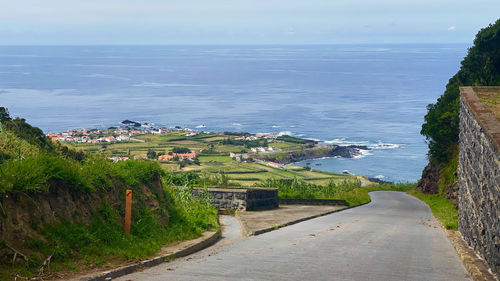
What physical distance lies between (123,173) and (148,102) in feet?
398

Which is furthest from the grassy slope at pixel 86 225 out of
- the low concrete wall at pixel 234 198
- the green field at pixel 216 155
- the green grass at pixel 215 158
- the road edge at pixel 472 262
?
the green grass at pixel 215 158

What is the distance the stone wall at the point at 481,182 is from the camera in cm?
962

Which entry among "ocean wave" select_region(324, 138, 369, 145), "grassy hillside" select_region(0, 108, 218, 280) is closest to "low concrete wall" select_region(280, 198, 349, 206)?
"grassy hillside" select_region(0, 108, 218, 280)

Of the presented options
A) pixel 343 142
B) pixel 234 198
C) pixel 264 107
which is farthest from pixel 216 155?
pixel 264 107

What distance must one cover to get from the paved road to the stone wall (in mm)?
589

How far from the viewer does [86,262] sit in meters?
8.70

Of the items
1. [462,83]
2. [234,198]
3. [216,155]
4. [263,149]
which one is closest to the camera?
[234,198]

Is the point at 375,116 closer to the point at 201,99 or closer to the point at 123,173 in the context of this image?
the point at 201,99

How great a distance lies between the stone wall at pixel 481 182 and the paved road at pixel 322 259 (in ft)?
1.93

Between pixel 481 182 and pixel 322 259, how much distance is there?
3647mm

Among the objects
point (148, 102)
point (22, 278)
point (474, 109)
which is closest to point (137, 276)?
point (22, 278)

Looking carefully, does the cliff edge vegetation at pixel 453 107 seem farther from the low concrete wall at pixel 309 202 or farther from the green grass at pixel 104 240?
the green grass at pixel 104 240

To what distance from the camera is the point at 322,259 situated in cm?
1002

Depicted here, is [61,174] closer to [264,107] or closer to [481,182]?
[481,182]
